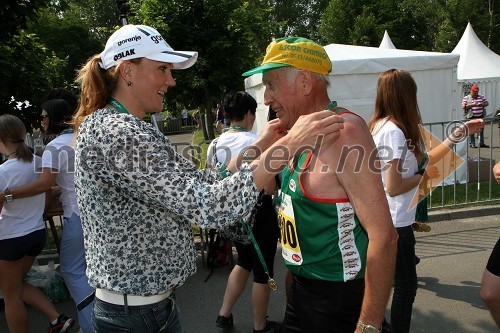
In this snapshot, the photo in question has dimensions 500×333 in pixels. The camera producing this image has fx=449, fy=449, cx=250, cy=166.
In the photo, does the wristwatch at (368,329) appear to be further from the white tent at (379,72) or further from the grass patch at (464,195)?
the white tent at (379,72)

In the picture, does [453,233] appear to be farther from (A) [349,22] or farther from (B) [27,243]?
(A) [349,22]

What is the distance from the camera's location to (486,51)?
21.2 meters

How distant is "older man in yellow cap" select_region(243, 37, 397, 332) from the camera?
1788mm

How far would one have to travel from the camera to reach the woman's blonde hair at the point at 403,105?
3.11 metres

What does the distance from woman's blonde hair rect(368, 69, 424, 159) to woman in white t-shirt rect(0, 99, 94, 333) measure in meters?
2.34

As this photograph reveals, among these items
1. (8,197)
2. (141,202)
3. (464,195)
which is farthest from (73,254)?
(464,195)

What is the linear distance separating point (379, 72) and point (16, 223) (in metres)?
6.99

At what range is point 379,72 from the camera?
28.2 ft

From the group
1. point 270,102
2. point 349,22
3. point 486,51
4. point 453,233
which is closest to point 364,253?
point 270,102

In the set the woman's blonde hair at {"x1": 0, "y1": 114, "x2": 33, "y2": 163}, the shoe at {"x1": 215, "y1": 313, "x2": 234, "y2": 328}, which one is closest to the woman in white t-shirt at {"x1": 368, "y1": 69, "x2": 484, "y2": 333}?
the shoe at {"x1": 215, "y1": 313, "x2": 234, "y2": 328}

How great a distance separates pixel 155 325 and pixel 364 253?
37.5 inches

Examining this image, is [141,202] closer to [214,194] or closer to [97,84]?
[214,194]

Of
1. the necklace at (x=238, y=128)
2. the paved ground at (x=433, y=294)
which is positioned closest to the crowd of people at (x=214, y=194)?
the necklace at (x=238, y=128)

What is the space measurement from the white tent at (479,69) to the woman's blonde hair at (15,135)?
19.2 meters
